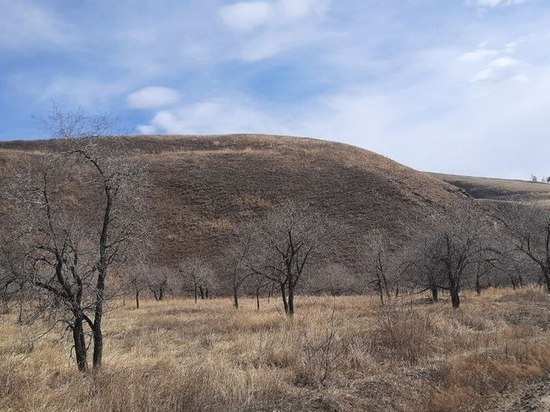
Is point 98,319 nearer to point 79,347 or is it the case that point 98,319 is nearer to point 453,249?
point 79,347

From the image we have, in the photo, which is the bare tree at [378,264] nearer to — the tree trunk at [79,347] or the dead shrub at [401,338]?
the dead shrub at [401,338]

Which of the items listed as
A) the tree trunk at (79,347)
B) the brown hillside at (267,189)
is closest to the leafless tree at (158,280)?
the brown hillside at (267,189)

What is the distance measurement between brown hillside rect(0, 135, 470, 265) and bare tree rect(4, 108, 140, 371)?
50.3 metres

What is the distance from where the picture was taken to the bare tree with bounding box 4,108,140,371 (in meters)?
9.54

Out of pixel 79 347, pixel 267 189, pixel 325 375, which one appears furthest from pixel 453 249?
pixel 267 189

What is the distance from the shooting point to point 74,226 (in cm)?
1117

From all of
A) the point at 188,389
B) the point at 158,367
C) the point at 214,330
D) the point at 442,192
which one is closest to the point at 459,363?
the point at 188,389

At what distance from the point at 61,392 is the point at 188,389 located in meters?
1.77

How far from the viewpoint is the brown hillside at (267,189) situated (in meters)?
64.6

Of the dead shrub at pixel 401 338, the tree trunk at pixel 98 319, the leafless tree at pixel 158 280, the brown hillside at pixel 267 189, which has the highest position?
the brown hillside at pixel 267 189

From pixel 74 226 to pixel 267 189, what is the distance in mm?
61484

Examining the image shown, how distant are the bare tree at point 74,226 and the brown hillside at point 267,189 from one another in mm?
50281

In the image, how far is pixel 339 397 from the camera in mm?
6609

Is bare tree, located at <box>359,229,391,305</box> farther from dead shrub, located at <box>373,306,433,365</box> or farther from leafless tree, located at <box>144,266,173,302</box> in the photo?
leafless tree, located at <box>144,266,173,302</box>
